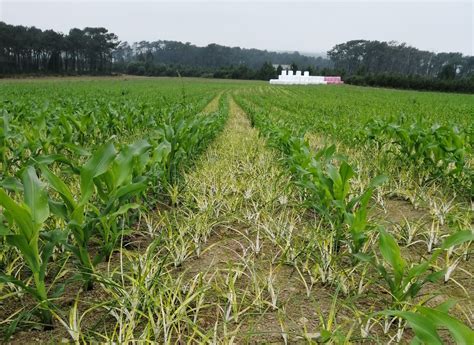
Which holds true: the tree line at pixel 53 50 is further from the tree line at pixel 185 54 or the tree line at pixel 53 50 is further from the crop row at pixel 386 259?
the crop row at pixel 386 259

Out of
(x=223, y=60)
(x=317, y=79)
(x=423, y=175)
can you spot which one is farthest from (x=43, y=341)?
(x=223, y=60)

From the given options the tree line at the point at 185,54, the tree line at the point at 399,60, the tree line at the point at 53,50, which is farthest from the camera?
the tree line at the point at 185,54

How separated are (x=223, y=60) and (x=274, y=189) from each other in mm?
121584

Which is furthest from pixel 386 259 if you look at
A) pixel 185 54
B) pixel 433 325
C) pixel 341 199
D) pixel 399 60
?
pixel 185 54

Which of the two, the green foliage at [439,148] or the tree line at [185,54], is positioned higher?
the tree line at [185,54]

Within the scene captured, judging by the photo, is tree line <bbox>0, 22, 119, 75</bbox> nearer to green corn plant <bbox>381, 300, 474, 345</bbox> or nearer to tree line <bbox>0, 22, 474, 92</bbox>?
tree line <bbox>0, 22, 474, 92</bbox>

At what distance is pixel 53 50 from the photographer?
220 feet

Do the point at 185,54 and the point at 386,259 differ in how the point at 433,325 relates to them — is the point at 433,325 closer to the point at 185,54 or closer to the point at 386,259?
Result: the point at 386,259

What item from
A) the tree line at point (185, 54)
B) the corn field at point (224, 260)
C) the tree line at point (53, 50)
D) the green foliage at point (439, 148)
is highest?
the tree line at point (185, 54)

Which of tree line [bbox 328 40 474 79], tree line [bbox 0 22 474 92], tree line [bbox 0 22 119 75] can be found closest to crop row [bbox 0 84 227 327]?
tree line [bbox 0 22 474 92]

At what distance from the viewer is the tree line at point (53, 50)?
199 ft

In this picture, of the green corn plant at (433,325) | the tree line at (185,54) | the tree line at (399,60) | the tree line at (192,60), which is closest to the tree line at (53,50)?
the tree line at (192,60)

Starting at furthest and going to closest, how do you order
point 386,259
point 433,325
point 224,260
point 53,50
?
point 53,50
point 224,260
point 386,259
point 433,325

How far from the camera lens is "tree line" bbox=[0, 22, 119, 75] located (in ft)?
199
